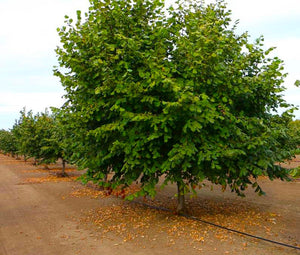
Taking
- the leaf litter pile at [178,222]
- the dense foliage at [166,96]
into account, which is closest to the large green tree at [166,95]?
the dense foliage at [166,96]

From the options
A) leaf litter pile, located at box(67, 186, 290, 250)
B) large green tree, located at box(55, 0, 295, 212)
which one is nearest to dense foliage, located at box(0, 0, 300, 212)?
large green tree, located at box(55, 0, 295, 212)

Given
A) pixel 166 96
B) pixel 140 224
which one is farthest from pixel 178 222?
pixel 166 96

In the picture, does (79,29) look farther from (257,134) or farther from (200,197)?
(200,197)

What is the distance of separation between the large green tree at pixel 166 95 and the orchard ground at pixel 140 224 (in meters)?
1.27

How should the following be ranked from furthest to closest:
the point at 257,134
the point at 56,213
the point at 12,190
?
the point at 12,190 < the point at 56,213 < the point at 257,134

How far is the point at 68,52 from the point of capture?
8.26 metres

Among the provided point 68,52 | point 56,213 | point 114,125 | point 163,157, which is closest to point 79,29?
point 68,52

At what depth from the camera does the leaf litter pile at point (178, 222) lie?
289 inches

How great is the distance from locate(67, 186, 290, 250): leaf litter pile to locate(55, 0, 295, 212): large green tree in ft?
3.77

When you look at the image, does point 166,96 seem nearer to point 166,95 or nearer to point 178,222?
point 166,95

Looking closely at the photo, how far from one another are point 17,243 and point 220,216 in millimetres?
5815

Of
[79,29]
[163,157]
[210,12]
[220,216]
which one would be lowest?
[220,216]

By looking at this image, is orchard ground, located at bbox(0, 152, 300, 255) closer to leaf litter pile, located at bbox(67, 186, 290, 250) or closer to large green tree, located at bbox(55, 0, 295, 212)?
→ leaf litter pile, located at bbox(67, 186, 290, 250)

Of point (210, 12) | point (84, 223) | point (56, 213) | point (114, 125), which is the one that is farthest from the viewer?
point (56, 213)
